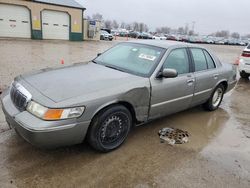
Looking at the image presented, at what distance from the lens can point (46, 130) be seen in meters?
2.67

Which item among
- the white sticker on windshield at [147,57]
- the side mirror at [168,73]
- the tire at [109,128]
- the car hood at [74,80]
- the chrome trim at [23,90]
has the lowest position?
the tire at [109,128]

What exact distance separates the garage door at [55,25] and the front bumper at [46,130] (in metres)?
22.1

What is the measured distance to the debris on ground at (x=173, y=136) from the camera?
12.9ft

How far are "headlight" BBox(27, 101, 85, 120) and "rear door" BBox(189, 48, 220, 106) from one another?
8.64 ft

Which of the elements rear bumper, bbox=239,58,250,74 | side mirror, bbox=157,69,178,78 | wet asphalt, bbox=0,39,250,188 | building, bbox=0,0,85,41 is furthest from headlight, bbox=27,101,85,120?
building, bbox=0,0,85,41

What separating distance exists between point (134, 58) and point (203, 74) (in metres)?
1.57

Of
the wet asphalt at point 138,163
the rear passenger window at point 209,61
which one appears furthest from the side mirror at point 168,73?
the rear passenger window at point 209,61

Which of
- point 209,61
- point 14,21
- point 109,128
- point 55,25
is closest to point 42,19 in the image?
point 55,25

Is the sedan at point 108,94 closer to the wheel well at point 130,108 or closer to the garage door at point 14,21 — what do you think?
the wheel well at point 130,108

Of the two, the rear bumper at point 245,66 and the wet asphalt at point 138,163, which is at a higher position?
the rear bumper at point 245,66

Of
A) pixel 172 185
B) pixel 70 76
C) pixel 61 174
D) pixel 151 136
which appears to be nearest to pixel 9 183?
pixel 61 174

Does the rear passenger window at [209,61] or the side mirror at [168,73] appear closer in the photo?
the side mirror at [168,73]

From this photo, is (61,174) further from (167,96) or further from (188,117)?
(188,117)

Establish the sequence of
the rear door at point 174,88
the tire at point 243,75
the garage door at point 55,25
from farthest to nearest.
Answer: the garage door at point 55,25 < the tire at point 243,75 < the rear door at point 174,88
